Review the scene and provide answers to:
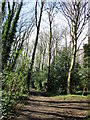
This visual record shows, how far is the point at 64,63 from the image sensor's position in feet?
16.1

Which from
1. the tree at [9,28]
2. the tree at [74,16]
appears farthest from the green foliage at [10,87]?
the tree at [74,16]

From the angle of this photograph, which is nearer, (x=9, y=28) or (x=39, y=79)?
(x=9, y=28)

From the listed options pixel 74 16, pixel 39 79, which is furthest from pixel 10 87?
pixel 39 79

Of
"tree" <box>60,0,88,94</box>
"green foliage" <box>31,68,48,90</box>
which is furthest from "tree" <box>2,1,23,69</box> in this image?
"green foliage" <box>31,68,48,90</box>

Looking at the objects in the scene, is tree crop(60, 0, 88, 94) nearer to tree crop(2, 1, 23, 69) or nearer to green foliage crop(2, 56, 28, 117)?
tree crop(2, 1, 23, 69)

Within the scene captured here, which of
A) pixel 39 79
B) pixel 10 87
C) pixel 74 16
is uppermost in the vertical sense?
pixel 74 16

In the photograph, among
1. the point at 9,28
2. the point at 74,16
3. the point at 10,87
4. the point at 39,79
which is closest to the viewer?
the point at 10,87

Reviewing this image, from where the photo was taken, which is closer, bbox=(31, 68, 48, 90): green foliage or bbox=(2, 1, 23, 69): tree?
bbox=(2, 1, 23, 69): tree

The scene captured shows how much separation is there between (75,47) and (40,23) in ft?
4.86

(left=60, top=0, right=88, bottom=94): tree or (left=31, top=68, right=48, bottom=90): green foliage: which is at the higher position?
(left=60, top=0, right=88, bottom=94): tree

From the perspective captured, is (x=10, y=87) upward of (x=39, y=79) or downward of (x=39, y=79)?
downward

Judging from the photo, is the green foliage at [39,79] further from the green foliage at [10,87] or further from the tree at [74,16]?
the green foliage at [10,87]

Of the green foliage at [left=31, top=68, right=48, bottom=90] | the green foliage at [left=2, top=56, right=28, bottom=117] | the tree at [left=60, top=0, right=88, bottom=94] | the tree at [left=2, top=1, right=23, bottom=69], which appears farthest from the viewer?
the green foliage at [left=31, top=68, right=48, bottom=90]

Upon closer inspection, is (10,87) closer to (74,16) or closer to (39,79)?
(74,16)
